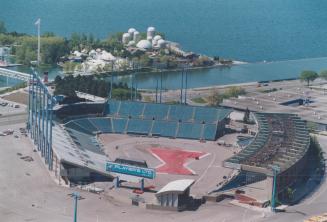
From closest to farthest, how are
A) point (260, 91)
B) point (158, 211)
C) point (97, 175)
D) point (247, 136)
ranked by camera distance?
1. point (158, 211)
2. point (97, 175)
3. point (247, 136)
4. point (260, 91)

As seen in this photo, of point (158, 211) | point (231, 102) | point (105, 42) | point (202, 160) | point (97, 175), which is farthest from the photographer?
point (105, 42)

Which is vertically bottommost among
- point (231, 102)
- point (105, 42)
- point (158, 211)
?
point (158, 211)

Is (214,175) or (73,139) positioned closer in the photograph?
(214,175)

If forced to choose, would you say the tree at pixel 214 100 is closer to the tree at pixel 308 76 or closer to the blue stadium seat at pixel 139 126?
the blue stadium seat at pixel 139 126

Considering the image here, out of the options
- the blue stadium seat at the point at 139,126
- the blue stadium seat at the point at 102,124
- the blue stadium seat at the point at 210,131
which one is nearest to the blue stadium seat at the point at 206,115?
the blue stadium seat at the point at 210,131

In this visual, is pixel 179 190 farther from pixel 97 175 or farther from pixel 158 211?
pixel 97 175

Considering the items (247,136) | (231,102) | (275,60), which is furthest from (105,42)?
(247,136)

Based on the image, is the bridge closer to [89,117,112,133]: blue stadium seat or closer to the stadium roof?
[89,117,112,133]: blue stadium seat

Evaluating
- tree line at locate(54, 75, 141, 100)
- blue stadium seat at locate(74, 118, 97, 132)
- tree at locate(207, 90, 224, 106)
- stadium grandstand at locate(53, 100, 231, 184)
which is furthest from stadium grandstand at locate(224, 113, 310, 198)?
tree line at locate(54, 75, 141, 100)
